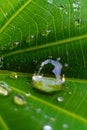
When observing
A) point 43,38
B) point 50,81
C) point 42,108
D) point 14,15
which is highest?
point 14,15

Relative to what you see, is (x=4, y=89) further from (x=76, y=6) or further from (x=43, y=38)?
(x=76, y=6)

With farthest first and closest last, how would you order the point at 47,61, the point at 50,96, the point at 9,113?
the point at 47,61 → the point at 50,96 → the point at 9,113

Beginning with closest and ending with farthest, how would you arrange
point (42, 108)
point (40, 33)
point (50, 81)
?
1. point (42, 108)
2. point (50, 81)
3. point (40, 33)

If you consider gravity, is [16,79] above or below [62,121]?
above

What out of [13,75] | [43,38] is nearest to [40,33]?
[43,38]

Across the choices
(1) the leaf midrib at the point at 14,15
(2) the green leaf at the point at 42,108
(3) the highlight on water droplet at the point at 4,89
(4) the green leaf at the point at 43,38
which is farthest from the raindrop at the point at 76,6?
(3) the highlight on water droplet at the point at 4,89

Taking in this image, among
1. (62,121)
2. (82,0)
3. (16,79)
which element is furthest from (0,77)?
(82,0)

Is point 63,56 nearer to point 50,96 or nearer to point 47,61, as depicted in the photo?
point 47,61

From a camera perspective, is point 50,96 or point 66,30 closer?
point 50,96
